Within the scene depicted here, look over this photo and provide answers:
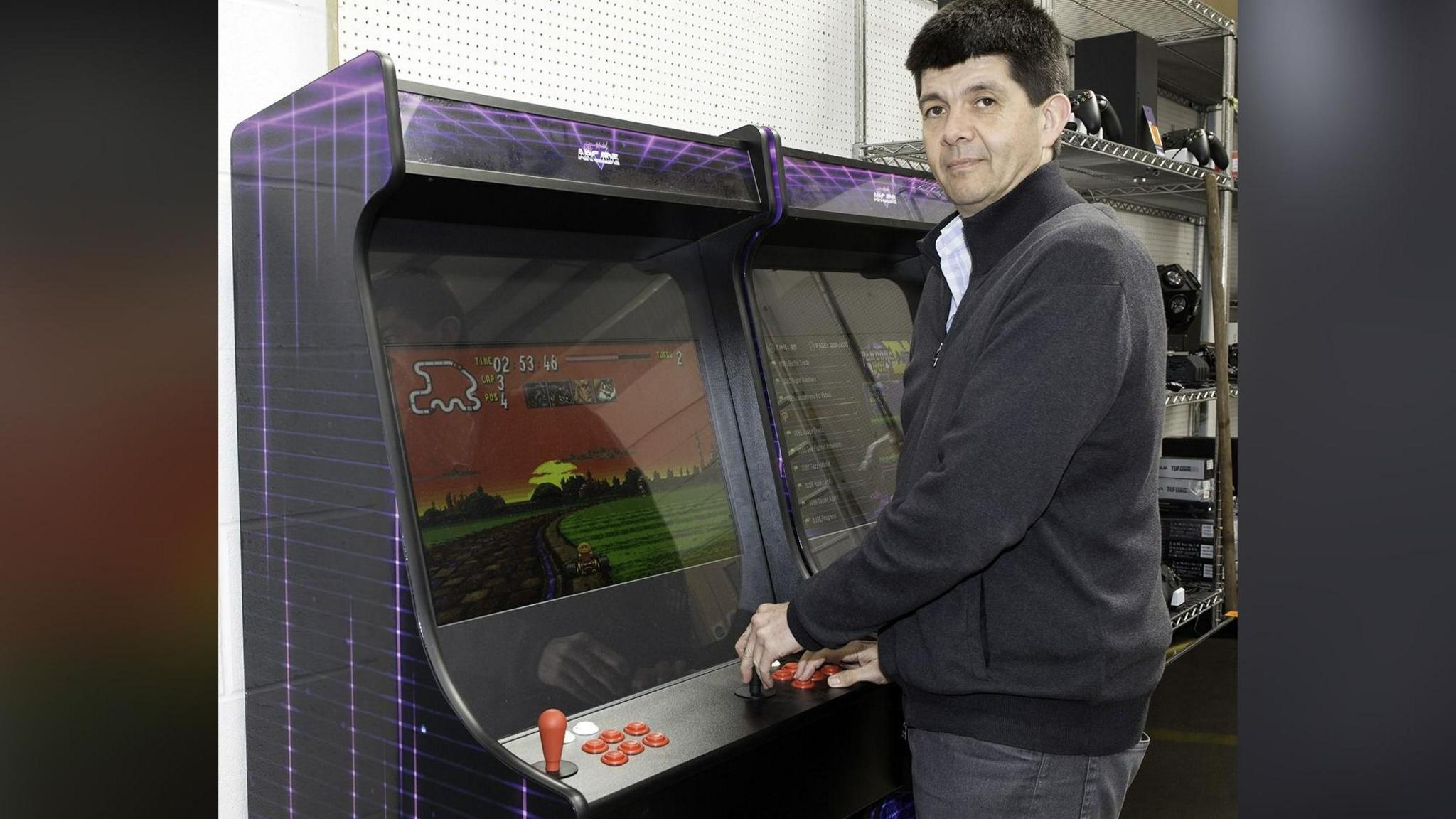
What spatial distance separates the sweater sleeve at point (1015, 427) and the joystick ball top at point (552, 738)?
439 millimetres

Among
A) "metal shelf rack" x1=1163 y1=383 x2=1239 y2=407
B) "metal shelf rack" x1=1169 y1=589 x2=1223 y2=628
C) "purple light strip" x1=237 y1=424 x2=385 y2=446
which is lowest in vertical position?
"metal shelf rack" x1=1169 y1=589 x2=1223 y2=628

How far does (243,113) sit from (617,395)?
0.73m

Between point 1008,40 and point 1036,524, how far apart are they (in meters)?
0.68

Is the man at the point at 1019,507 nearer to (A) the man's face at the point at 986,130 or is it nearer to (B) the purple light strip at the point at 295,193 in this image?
(A) the man's face at the point at 986,130

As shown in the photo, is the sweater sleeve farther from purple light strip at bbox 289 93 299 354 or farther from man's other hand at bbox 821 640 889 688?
purple light strip at bbox 289 93 299 354

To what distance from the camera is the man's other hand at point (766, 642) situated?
5.03 ft

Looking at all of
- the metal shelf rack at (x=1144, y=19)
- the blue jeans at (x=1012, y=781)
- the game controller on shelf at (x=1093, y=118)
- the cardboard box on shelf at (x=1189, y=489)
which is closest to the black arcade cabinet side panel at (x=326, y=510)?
the blue jeans at (x=1012, y=781)

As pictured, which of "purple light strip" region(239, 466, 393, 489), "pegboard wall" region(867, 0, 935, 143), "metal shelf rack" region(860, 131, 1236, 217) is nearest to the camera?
"purple light strip" region(239, 466, 393, 489)

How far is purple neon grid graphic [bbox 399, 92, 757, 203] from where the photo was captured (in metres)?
1.36

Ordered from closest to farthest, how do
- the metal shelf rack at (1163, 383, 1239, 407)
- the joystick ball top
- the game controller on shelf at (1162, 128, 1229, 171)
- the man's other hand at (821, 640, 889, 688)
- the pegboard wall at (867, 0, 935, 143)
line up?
the joystick ball top → the man's other hand at (821, 640, 889, 688) → the pegboard wall at (867, 0, 935, 143) → the metal shelf rack at (1163, 383, 1239, 407) → the game controller on shelf at (1162, 128, 1229, 171)

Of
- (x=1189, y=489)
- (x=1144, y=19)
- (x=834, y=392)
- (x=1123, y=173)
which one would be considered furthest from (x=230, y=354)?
(x=1144, y=19)

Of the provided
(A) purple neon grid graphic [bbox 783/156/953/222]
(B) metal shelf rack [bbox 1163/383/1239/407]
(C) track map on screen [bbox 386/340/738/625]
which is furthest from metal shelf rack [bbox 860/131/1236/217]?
(C) track map on screen [bbox 386/340/738/625]
